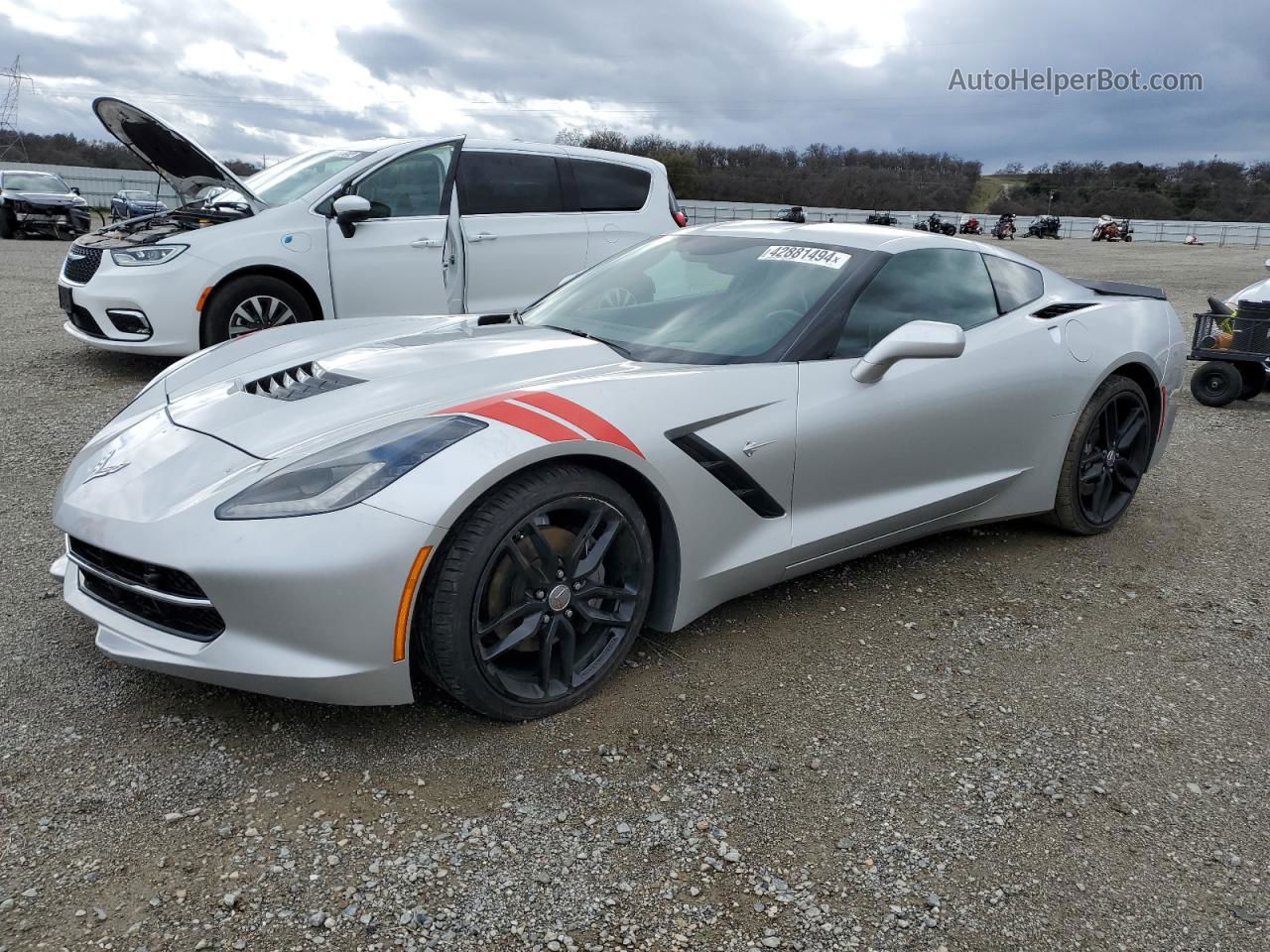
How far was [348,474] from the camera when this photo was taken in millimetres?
2283

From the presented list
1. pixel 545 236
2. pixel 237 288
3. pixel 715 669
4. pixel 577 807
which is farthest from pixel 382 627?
pixel 545 236

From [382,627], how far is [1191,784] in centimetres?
210

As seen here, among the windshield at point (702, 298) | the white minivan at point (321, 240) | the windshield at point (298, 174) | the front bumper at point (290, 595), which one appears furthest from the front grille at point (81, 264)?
the front bumper at point (290, 595)

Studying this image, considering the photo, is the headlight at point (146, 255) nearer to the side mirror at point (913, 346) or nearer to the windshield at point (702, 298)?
the windshield at point (702, 298)

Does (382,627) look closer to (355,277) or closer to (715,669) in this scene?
(715,669)

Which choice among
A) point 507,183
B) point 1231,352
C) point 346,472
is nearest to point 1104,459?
point 346,472

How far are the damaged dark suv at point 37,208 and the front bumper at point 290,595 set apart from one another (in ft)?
70.8

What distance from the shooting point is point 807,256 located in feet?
11.3

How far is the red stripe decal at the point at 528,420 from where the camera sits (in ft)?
8.00

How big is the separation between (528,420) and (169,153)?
5.17 m

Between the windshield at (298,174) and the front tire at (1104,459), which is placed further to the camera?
the windshield at (298,174)

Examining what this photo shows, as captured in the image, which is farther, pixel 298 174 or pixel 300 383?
pixel 298 174

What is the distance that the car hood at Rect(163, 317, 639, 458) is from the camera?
8.33 ft

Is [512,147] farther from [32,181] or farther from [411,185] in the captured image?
[32,181]
